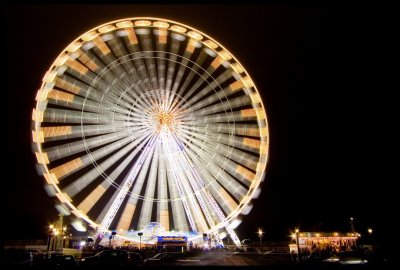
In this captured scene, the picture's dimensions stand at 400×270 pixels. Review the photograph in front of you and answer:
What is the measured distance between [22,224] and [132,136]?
1428 inches

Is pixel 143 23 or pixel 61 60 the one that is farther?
pixel 143 23

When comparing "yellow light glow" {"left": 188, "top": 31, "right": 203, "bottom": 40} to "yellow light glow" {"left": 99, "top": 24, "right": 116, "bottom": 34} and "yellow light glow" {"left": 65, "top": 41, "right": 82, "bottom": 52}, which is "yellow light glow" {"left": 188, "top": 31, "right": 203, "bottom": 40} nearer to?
"yellow light glow" {"left": 99, "top": 24, "right": 116, "bottom": 34}

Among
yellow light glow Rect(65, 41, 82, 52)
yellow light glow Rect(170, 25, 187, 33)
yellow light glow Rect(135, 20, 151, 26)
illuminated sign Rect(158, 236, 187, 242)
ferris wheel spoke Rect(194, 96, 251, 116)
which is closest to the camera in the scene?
yellow light glow Rect(65, 41, 82, 52)

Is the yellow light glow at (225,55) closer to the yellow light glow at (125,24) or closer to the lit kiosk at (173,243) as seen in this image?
the yellow light glow at (125,24)

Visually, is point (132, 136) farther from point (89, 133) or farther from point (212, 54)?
point (212, 54)

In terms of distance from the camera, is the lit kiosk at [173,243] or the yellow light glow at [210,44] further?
the lit kiosk at [173,243]

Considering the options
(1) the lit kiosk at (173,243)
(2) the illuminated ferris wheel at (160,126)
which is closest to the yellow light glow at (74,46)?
(2) the illuminated ferris wheel at (160,126)

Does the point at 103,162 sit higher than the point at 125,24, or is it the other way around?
the point at 125,24

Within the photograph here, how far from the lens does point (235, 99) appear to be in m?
22.4

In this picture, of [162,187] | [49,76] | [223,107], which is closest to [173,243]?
[162,187]

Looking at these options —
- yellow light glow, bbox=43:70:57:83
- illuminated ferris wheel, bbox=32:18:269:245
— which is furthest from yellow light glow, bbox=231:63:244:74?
yellow light glow, bbox=43:70:57:83

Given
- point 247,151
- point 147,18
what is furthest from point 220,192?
point 147,18

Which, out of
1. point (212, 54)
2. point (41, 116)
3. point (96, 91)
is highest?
point (212, 54)

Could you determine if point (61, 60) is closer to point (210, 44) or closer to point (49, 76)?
point (49, 76)
